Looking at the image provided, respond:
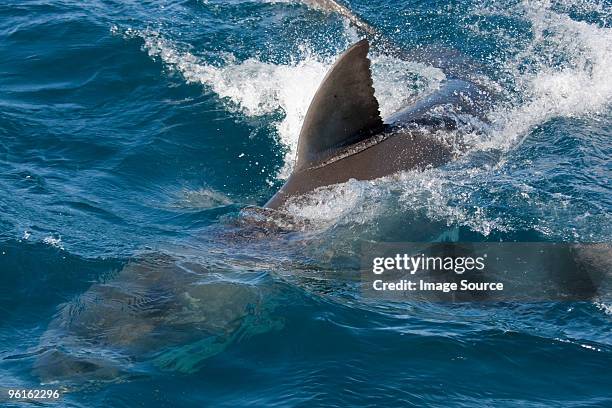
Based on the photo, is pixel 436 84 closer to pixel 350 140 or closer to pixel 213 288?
pixel 350 140

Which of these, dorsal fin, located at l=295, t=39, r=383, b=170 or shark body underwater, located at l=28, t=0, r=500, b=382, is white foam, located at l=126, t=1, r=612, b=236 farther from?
dorsal fin, located at l=295, t=39, r=383, b=170

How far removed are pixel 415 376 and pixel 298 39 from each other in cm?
958

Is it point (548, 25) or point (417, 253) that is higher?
point (548, 25)

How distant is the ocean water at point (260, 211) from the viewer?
814 cm

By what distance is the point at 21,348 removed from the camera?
8617 millimetres

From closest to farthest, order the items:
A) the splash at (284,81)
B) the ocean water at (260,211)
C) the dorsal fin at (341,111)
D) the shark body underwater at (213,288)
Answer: the ocean water at (260,211) < the shark body underwater at (213,288) < the dorsal fin at (341,111) < the splash at (284,81)

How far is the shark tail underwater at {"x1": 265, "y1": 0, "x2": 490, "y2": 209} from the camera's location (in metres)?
10.5

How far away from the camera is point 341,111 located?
10.7 metres

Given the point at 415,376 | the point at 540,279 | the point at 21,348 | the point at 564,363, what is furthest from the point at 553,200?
the point at 21,348

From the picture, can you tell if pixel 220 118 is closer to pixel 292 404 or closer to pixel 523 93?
pixel 523 93
